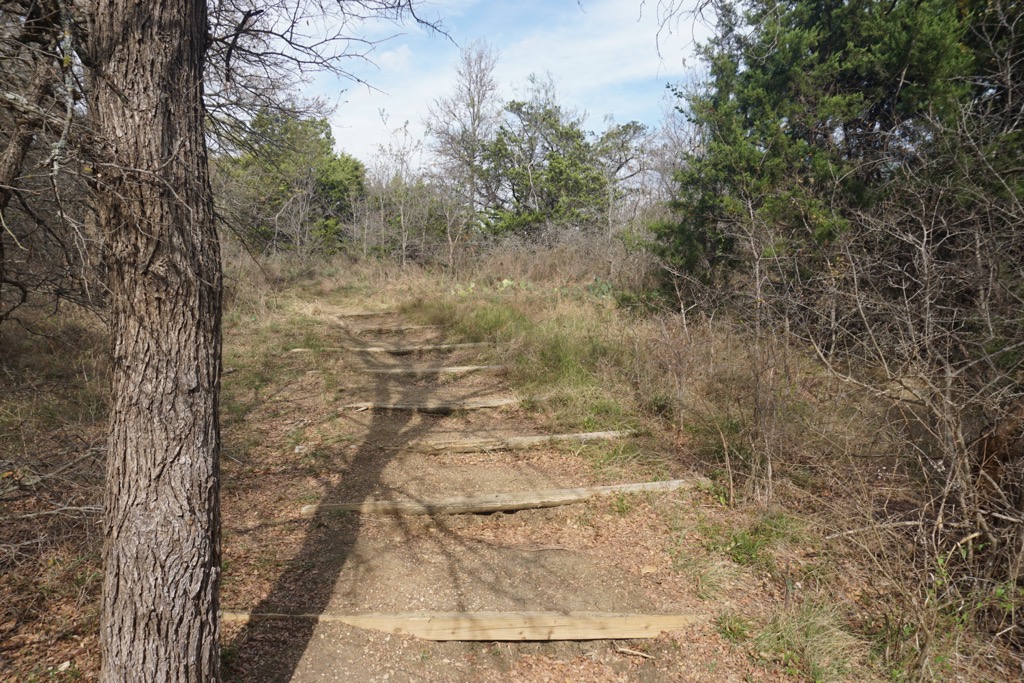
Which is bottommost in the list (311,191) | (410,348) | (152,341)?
(410,348)

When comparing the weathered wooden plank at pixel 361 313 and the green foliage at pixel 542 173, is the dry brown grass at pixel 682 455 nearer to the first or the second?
the weathered wooden plank at pixel 361 313

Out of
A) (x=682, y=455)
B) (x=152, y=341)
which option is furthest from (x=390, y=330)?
(x=152, y=341)

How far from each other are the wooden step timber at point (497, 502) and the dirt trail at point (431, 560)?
0.07 meters

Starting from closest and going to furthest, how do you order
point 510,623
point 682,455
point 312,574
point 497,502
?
→ point 510,623
point 312,574
point 497,502
point 682,455

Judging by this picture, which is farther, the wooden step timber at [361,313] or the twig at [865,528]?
the wooden step timber at [361,313]

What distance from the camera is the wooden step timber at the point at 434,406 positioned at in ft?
20.7

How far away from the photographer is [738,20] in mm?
4090

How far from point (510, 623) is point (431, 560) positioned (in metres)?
0.79

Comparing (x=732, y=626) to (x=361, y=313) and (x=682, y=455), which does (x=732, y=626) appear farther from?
(x=361, y=313)

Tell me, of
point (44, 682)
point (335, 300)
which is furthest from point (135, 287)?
point (335, 300)

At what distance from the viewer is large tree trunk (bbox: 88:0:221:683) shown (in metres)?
2.24

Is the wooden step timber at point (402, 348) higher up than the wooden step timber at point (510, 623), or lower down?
higher up

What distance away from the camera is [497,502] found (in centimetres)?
437

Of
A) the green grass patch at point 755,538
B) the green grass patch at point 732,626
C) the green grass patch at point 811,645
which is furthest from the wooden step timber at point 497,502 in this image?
the green grass patch at point 811,645
